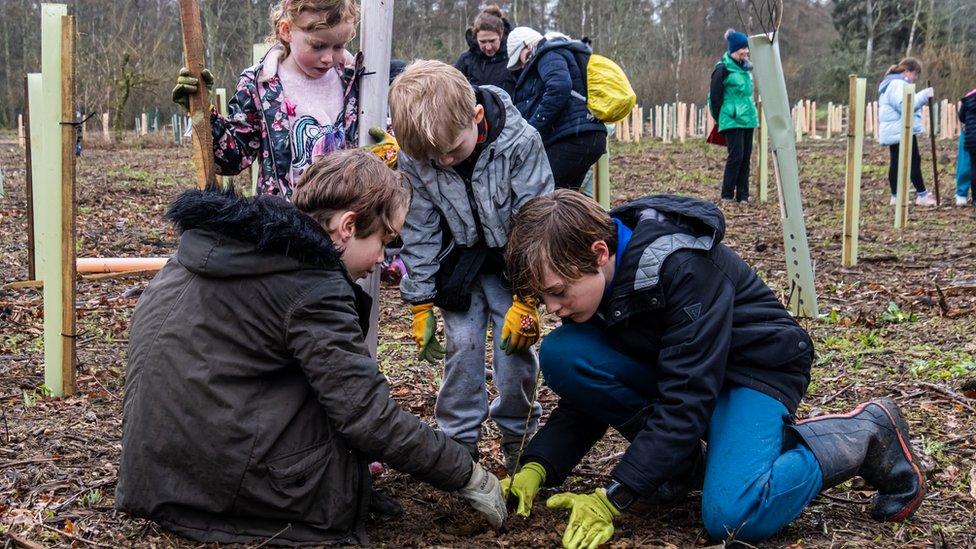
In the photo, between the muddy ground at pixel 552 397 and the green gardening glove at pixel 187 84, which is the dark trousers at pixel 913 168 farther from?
the green gardening glove at pixel 187 84

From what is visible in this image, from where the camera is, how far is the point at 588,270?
266cm

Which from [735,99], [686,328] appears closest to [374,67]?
[686,328]

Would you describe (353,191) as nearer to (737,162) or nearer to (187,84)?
(187,84)

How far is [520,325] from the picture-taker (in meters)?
2.95

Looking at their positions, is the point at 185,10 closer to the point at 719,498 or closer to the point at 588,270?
the point at 588,270

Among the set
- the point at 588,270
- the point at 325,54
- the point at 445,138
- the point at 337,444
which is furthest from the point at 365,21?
the point at 337,444

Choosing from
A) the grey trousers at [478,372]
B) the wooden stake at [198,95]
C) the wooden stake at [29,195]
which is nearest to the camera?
the wooden stake at [198,95]

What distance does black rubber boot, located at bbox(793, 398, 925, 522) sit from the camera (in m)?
2.72

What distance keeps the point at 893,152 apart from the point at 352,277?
10.6 m

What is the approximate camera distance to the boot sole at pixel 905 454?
2.76m

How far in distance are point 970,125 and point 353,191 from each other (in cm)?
1094

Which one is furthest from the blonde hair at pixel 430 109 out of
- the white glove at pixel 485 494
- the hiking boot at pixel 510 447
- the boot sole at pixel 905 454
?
the boot sole at pixel 905 454

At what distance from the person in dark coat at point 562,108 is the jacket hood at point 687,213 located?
11.1 ft

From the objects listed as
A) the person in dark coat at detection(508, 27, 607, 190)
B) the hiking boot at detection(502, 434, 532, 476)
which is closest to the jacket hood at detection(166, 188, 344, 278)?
the hiking boot at detection(502, 434, 532, 476)
